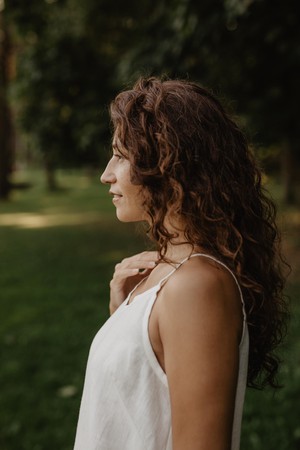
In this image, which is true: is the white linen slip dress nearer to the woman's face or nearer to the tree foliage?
the woman's face

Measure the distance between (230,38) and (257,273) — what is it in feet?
20.1

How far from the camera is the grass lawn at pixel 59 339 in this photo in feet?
12.9

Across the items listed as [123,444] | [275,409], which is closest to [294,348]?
[275,409]

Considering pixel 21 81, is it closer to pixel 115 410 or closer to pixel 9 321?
pixel 9 321

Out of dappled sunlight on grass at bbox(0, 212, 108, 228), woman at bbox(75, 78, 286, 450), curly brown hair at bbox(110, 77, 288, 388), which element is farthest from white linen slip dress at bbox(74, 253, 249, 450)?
dappled sunlight on grass at bbox(0, 212, 108, 228)

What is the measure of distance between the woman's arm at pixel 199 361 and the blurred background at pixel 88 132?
77 centimetres

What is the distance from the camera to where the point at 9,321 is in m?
6.54

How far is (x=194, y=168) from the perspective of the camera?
1.40m

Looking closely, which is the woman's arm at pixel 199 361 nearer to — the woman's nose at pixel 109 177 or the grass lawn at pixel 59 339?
the woman's nose at pixel 109 177

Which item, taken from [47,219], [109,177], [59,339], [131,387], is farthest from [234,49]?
[47,219]

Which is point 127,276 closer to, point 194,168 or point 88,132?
point 194,168

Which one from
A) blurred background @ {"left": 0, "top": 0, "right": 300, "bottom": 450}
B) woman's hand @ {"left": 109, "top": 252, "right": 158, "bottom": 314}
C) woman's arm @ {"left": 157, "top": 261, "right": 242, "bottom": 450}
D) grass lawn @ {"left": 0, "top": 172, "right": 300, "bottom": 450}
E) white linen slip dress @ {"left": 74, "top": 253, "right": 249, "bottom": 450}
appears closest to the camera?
woman's arm @ {"left": 157, "top": 261, "right": 242, "bottom": 450}

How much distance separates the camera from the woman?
121 cm

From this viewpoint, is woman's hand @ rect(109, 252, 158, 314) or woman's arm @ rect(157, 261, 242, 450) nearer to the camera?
woman's arm @ rect(157, 261, 242, 450)
